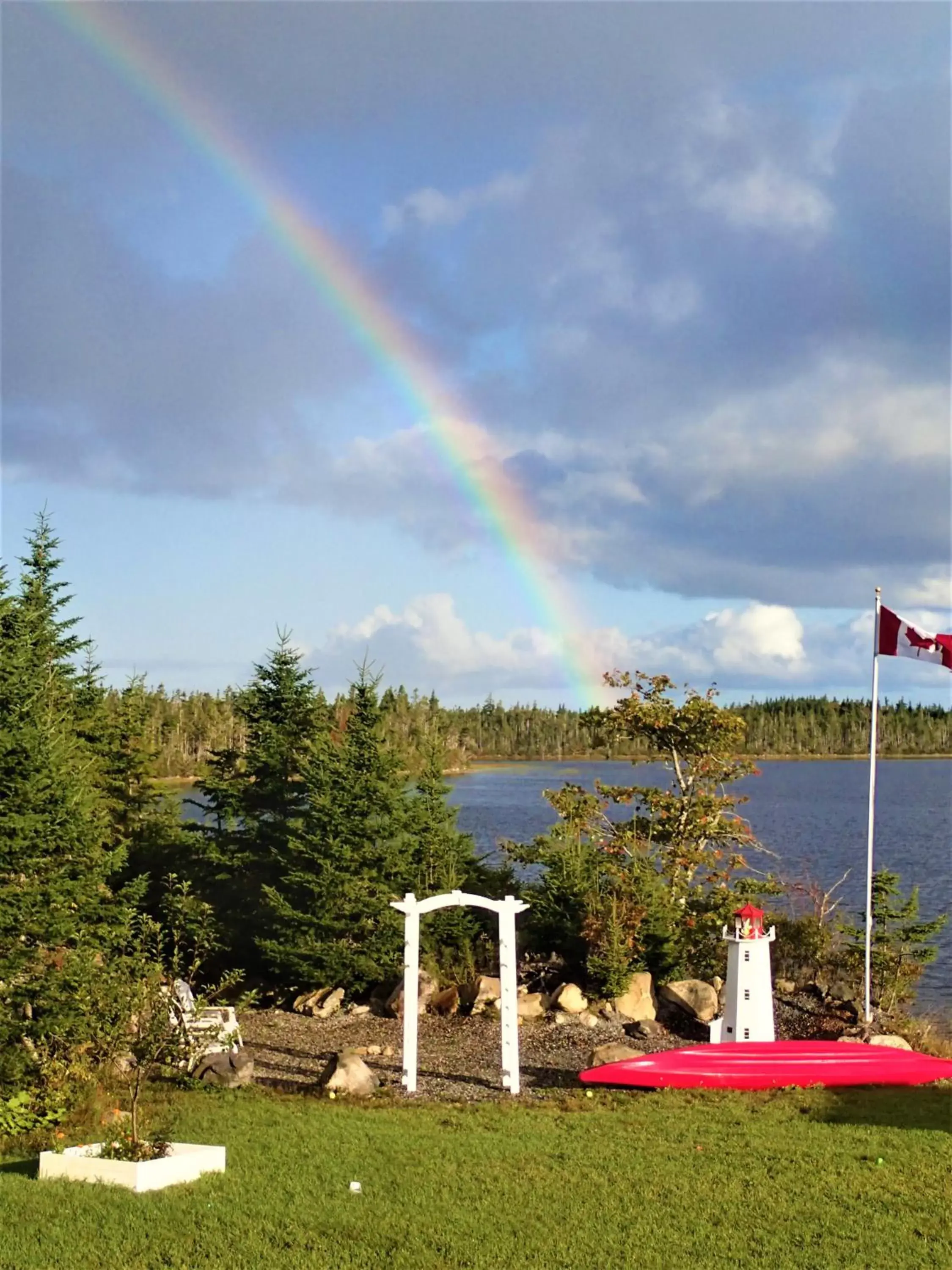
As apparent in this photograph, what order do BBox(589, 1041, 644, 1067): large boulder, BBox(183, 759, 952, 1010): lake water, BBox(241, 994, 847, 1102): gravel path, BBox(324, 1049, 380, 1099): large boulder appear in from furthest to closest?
BBox(183, 759, 952, 1010): lake water < BBox(589, 1041, 644, 1067): large boulder < BBox(241, 994, 847, 1102): gravel path < BBox(324, 1049, 380, 1099): large boulder

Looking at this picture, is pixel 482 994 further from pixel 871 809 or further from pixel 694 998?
pixel 871 809

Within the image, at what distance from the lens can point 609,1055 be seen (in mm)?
15703

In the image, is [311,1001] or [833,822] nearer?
[311,1001]

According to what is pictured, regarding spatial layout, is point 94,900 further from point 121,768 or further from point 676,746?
point 676,746

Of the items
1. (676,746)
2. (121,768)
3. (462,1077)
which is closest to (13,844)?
(462,1077)

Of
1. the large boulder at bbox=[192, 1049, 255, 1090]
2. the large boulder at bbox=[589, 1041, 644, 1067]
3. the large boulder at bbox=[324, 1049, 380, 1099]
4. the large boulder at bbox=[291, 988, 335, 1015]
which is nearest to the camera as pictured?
the large boulder at bbox=[324, 1049, 380, 1099]

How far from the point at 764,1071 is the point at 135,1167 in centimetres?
808

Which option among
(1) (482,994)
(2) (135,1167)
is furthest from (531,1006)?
(2) (135,1167)

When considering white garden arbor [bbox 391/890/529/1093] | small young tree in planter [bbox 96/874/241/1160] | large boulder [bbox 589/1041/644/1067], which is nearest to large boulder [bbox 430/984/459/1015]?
large boulder [bbox 589/1041/644/1067]

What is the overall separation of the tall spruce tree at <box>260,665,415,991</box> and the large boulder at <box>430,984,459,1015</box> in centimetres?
100

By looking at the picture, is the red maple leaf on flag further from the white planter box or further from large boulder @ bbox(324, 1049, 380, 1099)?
the white planter box

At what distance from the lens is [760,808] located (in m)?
66.9

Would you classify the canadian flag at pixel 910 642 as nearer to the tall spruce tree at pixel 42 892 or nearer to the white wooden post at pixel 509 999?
the white wooden post at pixel 509 999

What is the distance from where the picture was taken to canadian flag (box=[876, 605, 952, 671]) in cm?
1798
